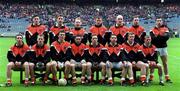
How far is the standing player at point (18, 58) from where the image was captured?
13.0 meters

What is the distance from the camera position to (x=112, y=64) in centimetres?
1336

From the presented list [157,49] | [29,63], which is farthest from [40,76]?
[157,49]

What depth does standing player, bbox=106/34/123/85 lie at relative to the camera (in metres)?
13.2

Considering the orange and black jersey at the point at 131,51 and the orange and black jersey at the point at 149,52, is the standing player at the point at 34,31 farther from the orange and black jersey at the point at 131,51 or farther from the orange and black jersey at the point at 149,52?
the orange and black jersey at the point at 149,52

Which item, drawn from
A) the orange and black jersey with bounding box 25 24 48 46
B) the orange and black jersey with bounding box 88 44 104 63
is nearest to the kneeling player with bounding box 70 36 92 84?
the orange and black jersey with bounding box 88 44 104 63

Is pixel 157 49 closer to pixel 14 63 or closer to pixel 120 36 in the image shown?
pixel 120 36

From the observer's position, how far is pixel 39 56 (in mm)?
13250

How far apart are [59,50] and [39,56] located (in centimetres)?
58

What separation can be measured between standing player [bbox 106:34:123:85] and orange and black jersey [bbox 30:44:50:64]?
169cm

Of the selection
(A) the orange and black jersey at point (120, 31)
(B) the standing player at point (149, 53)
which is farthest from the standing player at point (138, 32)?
(B) the standing player at point (149, 53)

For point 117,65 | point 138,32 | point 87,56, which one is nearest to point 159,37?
point 138,32

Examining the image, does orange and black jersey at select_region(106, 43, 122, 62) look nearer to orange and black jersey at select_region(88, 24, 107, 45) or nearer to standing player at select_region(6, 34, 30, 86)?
orange and black jersey at select_region(88, 24, 107, 45)

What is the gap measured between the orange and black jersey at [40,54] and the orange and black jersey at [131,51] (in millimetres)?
2162

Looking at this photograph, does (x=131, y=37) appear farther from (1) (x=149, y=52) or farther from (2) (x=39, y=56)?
(2) (x=39, y=56)
